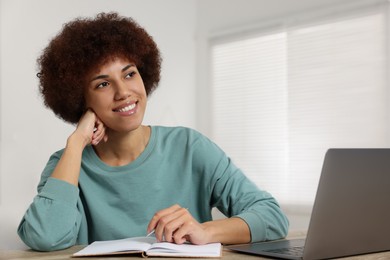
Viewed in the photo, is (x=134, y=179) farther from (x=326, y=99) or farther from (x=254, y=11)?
(x=254, y=11)

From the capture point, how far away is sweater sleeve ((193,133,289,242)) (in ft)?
4.64

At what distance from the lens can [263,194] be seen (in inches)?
62.3

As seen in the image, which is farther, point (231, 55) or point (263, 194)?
point (231, 55)

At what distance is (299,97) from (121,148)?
2958 millimetres

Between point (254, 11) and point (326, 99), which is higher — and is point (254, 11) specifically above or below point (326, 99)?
above

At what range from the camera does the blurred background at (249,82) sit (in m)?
3.99

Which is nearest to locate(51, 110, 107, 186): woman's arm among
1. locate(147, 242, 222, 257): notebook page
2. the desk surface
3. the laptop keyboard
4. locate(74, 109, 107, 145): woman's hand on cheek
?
locate(74, 109, 107, 145): woman's hand on cheek

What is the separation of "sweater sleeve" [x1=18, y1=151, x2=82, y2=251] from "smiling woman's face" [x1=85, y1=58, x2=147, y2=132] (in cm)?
32

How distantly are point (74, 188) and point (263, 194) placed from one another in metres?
0.52

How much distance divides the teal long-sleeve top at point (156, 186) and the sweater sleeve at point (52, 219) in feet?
0.36

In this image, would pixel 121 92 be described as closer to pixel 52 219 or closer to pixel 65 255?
pixel 52 219

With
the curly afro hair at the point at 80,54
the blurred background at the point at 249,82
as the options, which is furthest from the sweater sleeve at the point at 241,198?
the blurred background at the point at 249,82

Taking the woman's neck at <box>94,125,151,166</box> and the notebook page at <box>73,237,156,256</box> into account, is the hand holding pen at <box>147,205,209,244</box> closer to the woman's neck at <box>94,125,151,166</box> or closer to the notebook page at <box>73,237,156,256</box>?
the notebook page at <box>73,237,156,256</box>

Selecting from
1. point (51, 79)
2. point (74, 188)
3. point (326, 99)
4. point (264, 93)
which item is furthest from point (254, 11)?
point (74, 188)
